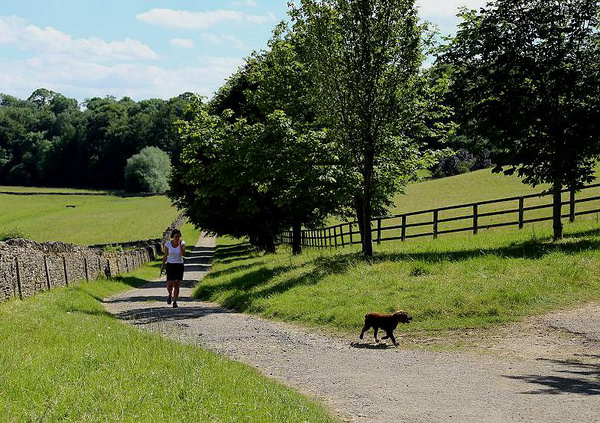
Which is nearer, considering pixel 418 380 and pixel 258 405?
pixel 258 405

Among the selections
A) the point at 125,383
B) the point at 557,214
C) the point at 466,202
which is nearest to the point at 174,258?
the point at 125,383

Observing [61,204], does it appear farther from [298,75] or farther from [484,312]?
[484,312]

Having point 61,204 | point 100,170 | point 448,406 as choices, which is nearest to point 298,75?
point 448,406

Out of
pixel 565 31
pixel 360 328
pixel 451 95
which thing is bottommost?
pixel 360 328

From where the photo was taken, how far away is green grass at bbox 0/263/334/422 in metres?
6.12

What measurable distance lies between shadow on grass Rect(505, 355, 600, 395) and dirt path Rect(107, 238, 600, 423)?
1 cm

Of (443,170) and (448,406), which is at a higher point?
(443,170)

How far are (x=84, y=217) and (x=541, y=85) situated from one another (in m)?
85.2

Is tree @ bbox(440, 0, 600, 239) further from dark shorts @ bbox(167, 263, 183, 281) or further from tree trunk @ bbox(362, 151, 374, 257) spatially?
dark shorts @ bbox(167, 263, 183, 281)

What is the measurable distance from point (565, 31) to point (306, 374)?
1493 centimetres

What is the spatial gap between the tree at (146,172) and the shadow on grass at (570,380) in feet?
436

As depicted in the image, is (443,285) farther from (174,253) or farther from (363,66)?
(363,66)

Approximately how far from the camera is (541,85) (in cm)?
2016

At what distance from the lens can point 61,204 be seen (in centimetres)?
11588
